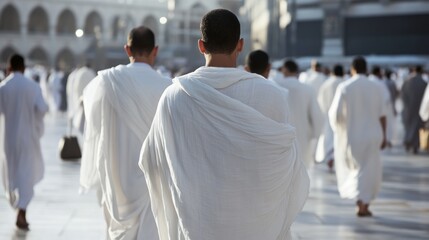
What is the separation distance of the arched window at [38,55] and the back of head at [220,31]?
79.2 m

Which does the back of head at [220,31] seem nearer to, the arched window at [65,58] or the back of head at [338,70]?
the back of head at [338,70]

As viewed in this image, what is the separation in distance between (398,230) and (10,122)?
154 inches

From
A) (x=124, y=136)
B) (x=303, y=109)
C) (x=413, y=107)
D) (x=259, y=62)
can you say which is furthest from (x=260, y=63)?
(x=413, y=107)

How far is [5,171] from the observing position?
9.62m

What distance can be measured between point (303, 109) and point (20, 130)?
4.04 metres

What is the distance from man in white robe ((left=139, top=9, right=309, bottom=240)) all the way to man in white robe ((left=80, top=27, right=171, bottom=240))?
2.17 metres

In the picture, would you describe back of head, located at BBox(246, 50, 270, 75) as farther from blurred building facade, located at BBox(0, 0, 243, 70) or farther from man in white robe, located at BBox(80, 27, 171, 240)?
blurred building facade, located at BBox(0, 0, 243, 70)

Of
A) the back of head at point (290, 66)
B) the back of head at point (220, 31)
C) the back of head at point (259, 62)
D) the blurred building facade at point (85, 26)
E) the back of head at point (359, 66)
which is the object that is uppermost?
the back of head at point (220, 31)

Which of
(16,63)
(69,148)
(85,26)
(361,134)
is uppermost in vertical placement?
(16,63)

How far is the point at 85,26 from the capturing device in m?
87.0

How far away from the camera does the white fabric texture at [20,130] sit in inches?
376

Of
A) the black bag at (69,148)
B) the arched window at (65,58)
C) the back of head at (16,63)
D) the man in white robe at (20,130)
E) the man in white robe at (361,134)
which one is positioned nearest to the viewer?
the man in white robe at (20,130)

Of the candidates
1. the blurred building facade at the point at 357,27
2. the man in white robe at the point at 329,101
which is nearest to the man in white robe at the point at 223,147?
the man in white robe at the point at 329,101

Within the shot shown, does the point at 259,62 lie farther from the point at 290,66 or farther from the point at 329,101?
the point at 329,101
